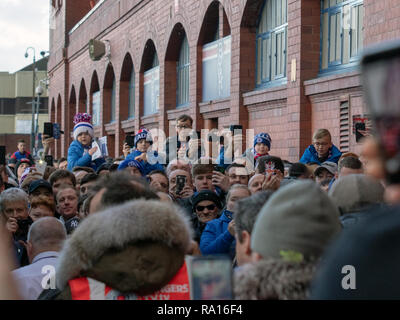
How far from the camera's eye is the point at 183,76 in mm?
24375

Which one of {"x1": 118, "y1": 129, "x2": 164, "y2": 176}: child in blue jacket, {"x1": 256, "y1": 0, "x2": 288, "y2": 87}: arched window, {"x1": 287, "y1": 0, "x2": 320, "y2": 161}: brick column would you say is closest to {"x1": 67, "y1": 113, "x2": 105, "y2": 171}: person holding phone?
{"x1": 118, "y1": 129, "x2": 164, "y2": 176}: child in blue jacket

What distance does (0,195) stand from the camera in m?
7.28

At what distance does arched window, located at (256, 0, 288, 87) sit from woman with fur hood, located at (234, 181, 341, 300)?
48.0 ft

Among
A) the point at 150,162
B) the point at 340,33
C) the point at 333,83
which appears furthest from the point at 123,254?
the point at 340,33

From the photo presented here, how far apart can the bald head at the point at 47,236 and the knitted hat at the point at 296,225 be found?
274 cm

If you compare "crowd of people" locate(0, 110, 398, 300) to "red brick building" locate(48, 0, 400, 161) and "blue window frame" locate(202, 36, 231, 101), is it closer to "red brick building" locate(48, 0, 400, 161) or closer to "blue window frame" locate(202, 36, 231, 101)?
"red brick building" locate(48, 0, 400, 161)

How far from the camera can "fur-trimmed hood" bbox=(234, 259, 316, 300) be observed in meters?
2.42

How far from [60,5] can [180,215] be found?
4547 centimetres

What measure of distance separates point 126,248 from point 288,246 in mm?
958

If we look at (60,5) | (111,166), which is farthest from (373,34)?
(60,5)

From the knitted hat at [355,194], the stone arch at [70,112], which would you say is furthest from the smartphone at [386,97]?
the stone arch at [70,112]

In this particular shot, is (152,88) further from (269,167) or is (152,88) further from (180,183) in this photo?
(269,167)

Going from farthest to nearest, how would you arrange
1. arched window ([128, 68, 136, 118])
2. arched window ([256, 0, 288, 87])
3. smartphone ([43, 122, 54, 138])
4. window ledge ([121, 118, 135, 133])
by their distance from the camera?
arched window ([128, 68, 136, 118]), window ledge ([121, 118, 135, 133]), smartphone ([43, 122, 54, 138]), arched window ([256, 0, 288, 87])

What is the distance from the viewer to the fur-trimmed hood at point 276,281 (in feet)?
7.95
